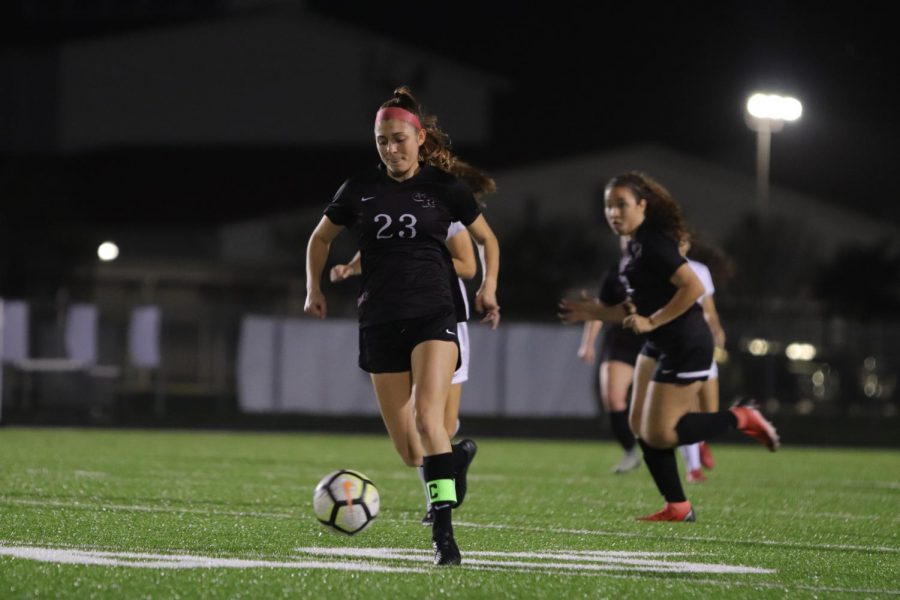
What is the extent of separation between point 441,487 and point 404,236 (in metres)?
1.17

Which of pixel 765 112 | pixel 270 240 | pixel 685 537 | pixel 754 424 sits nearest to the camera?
pixel 685 537

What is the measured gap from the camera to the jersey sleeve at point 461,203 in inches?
325

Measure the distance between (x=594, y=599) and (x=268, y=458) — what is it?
11.1 m

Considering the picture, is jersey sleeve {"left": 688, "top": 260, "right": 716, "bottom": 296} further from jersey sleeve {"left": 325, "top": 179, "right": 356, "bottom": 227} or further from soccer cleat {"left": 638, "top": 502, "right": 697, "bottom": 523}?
jersey sleeve {"left": 325, "top": 179, "right": 356, "bottom": 227}

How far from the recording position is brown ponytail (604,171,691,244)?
10.4m

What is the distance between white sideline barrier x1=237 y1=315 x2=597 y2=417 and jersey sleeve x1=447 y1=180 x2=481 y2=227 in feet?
76.8

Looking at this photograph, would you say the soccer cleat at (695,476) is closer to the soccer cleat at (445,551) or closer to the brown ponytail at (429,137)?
the brown ponytail at (429,137)

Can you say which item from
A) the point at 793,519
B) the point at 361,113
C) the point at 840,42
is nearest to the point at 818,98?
the point at 840,42

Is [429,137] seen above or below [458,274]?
above

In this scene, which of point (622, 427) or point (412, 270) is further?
point (622, 427)

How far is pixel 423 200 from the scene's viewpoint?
26.9 feet

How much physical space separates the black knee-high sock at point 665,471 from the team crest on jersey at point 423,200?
3054 mm

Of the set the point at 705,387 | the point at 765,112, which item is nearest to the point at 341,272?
the point at 705,387

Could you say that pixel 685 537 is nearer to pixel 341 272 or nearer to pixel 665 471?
pixel 665 471
